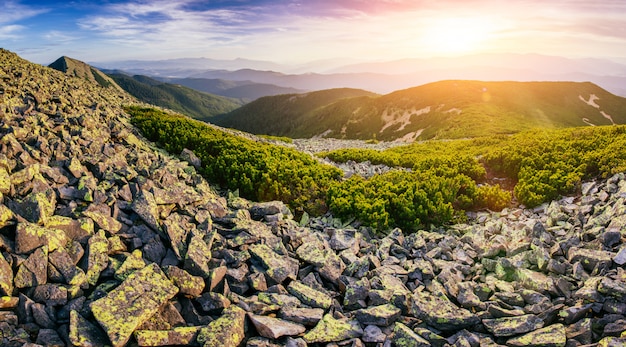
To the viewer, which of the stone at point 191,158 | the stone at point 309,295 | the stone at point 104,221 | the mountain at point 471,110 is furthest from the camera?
the mountain at point 471,110

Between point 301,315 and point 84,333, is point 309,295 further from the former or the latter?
point 84,333

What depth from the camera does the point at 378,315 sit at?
23.8 ft

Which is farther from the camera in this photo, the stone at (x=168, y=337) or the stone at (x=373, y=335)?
the stone at (x=373, y=335)

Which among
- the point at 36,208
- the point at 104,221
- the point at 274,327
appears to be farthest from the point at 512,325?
the point at 36,208

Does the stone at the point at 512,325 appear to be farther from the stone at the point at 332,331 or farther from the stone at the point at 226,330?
the stone at the point at 226,330

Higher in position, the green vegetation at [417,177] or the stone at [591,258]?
the green vegetation at [417,177]

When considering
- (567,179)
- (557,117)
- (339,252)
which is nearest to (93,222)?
(339,252)

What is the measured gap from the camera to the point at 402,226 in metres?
13.1

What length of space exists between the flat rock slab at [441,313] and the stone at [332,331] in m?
1.41

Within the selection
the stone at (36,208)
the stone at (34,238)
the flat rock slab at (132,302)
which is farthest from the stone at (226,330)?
the stone at (36,208)

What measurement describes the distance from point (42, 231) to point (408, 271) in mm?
8087

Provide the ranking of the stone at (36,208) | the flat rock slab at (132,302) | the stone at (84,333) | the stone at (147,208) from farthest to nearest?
the stone at (147,208) → the stone at (36,208) → the flat rock slab at (132,302) → the stone at (84,333)

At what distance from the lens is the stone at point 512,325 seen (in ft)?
22.3

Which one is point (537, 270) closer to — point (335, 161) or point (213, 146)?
point (213, 146)
